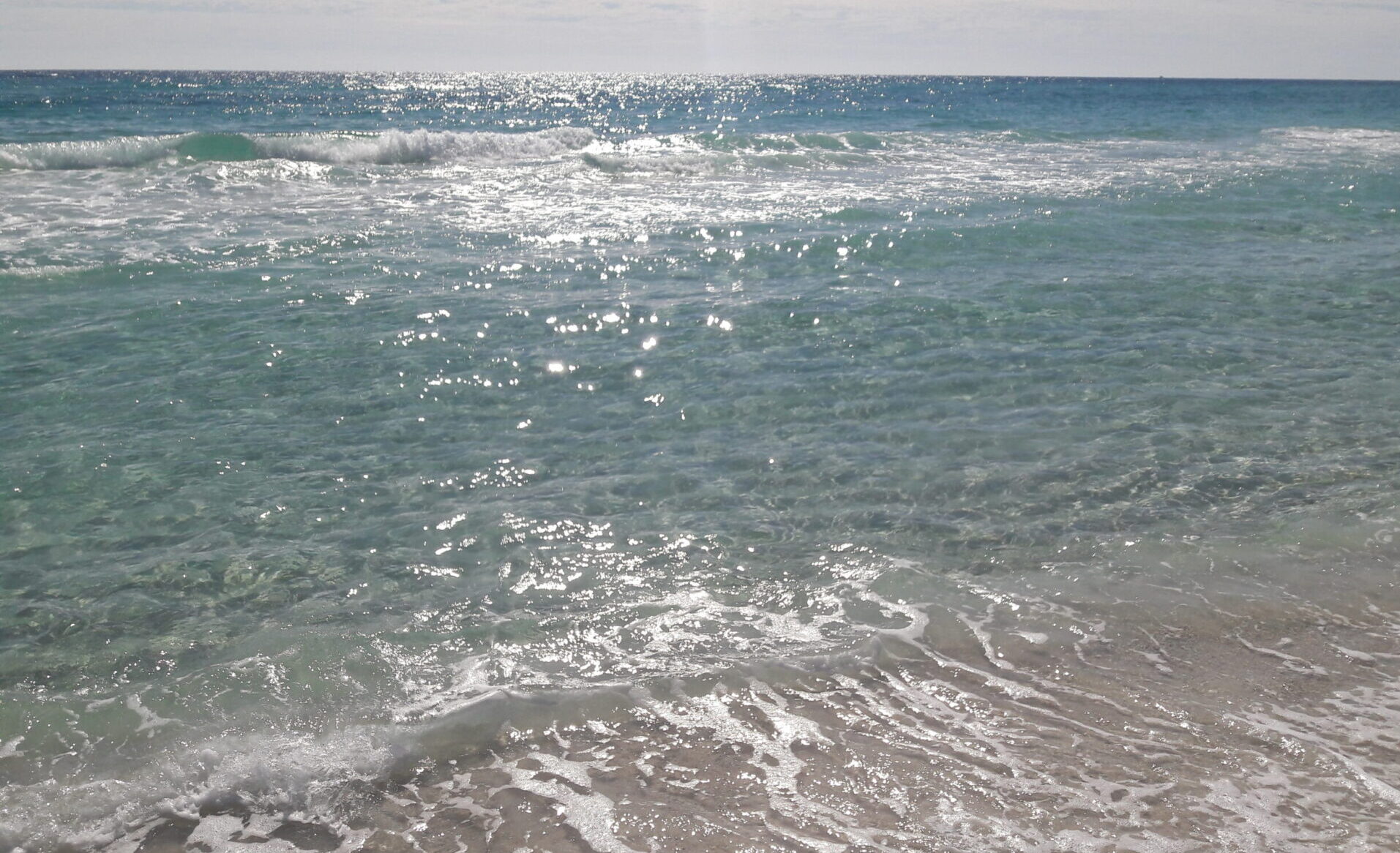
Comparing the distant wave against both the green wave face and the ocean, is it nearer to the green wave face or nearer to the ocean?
the green wave face

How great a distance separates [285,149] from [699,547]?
2132 centimetres

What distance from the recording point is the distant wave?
2062 centimetres

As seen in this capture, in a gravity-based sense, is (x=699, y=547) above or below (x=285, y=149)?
below

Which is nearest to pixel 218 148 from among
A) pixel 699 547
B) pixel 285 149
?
pixel 285 149

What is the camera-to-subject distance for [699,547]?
5.30 meters

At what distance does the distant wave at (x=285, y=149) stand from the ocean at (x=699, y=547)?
32.0 feet

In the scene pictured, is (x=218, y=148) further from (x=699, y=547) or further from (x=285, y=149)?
(x=699, y=547)

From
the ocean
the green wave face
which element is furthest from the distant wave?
the ocean

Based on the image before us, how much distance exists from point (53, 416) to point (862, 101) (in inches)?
2264

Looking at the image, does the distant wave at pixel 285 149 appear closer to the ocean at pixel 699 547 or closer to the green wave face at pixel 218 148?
the green wave face at pixel 218 148

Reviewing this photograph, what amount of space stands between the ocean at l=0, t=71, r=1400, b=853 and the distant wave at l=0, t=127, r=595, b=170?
975 centimetres

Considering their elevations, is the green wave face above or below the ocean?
above

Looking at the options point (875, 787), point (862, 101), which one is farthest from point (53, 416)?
point (862, 101)

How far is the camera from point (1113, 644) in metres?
4.51
